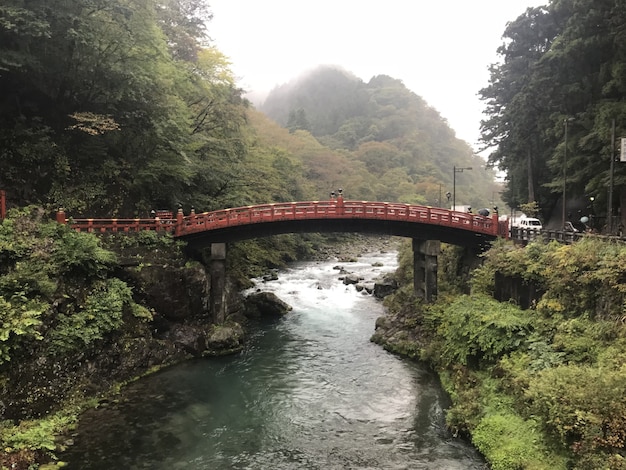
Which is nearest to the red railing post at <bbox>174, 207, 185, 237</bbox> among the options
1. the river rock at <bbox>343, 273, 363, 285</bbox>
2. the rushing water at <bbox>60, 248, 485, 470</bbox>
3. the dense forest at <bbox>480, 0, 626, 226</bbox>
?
the rushing water at <bbox>60, 248, 485, 470</bbox>

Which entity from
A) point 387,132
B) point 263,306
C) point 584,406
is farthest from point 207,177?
point 387,132

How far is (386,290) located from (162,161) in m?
22.0

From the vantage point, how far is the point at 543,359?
15297mm

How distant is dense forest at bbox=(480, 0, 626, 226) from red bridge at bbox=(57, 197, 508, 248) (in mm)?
6661

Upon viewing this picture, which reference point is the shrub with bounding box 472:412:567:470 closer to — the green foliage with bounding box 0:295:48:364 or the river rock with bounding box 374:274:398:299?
the green foliage with bounding box 0:295:48:364

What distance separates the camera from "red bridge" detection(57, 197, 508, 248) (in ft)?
87.2

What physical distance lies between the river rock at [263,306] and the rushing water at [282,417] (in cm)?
Answer: 595

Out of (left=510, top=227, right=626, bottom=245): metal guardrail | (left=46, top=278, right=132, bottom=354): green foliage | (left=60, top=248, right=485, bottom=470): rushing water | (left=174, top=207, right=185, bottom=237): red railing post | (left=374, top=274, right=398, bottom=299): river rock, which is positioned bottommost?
(left=60, top=248, right=485, bottom=470): rushing water

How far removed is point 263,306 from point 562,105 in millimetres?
27305

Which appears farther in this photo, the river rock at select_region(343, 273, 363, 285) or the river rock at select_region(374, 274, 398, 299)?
the river rock at select_region(343, 273, 363, 285)

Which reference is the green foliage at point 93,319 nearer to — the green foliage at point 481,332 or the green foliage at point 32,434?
the green foliage at point 32,434

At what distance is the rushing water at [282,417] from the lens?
14.1 m

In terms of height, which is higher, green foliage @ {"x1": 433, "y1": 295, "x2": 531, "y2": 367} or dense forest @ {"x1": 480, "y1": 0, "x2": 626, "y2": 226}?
dense forest @ {"x1": 480, "y1": 0, "x2": 626, "y2": 226}

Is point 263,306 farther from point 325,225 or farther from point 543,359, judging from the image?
point 543,359
